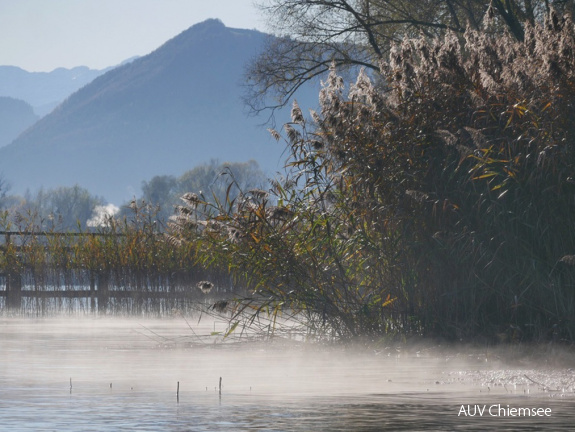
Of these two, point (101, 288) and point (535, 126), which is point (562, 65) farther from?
point (101, 288)

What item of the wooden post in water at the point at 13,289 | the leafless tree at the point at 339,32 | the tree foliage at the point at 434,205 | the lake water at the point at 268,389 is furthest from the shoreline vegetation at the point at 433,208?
the leafless tree at the point at 339,32

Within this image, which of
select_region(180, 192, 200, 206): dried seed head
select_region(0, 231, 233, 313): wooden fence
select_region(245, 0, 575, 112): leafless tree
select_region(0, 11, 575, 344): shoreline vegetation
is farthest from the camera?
select_region(245, 0, 575, 112): leafless tree

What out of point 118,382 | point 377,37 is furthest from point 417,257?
point 377,37

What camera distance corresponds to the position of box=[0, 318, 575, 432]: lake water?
5.57 metres

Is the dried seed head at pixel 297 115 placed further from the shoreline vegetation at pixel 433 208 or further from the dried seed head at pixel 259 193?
the dried seed head at pixel 259 193

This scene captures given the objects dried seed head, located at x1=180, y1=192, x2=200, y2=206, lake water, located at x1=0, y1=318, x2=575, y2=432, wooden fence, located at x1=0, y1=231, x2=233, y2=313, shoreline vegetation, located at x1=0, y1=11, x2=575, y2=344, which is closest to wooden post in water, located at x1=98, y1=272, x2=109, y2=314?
wooden fence, located at x1=0, y1=231, x2=233, y2=313

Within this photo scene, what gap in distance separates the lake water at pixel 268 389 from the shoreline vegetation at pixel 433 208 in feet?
1.46

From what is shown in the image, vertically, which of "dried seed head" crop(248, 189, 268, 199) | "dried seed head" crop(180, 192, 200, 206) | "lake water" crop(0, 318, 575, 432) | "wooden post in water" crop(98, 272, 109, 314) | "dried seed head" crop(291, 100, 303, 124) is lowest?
"lake water" crop(0, 318, 575, 432)

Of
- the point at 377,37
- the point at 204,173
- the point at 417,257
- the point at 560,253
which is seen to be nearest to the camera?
the point at 560,253

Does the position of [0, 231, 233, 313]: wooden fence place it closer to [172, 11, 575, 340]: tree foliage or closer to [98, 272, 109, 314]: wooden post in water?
[98, 272, 109, 314]: wooden post in water

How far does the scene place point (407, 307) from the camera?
948 cm

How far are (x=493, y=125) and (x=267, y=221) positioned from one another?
2.05 metres

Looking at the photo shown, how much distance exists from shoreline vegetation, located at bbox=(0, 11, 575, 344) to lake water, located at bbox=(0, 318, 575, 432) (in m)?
0.44

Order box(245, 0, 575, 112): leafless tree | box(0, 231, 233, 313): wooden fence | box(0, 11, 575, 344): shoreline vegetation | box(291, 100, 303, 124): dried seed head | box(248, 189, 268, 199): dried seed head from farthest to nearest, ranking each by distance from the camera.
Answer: box(245, 0, 575, 112): leafless tree
box(0, 231, 233, 313): wooden fence
box(291, 100, 303, 124): dried seed head
box(248, 189, 268, 199): dried seed head
box(0, 11, 575, 344): shoreline vegetation
